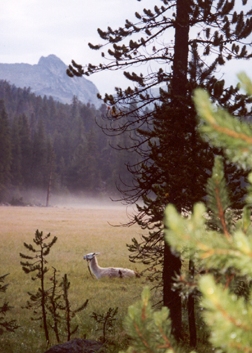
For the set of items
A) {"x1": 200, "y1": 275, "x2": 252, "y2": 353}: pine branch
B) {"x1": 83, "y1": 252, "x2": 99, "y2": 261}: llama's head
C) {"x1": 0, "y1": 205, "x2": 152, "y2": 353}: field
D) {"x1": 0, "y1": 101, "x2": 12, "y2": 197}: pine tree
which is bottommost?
{"x1": 0, "y1": 205, "x2": 152, "y2": 353}: field

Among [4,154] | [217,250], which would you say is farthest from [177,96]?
[4,154]

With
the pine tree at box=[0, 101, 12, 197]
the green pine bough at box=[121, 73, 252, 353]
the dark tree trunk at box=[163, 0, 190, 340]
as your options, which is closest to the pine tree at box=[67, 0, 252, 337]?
the dark tree trunk at box=[163, 0, 190, 340]

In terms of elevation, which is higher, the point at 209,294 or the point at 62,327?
the point at 209,294

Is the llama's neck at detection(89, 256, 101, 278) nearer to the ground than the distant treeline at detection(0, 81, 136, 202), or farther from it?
nearer to the ground

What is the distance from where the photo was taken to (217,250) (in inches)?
61.0

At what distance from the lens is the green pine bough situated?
1.29 meters

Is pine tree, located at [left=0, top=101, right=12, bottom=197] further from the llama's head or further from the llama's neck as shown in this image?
the llama's head

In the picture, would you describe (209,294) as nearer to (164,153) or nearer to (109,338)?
(164,153)

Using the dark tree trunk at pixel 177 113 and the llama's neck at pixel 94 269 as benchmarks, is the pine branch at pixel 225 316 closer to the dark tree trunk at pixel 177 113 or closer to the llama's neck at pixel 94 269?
the dark tree trunk at pixel 177 113

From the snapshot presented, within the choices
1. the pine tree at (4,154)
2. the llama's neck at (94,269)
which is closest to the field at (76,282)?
the llama's neck at (94,269)

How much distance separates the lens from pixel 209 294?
125cm

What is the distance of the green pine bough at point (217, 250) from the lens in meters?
1.29

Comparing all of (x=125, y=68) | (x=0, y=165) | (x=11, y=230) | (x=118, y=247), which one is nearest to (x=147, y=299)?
(x=125, y=68)

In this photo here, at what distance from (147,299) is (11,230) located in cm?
3325
